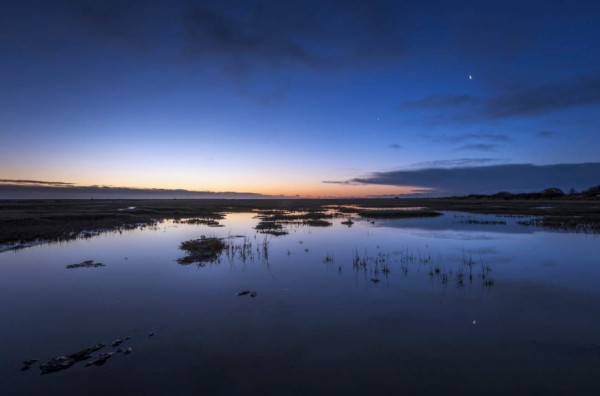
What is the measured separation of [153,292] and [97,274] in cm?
484

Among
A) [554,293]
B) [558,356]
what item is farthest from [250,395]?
[554,293]

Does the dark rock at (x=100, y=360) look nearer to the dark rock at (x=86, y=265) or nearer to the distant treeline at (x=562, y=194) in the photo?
the dark rock at (x=86, y=265)

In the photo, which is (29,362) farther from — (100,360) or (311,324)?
(311,324)

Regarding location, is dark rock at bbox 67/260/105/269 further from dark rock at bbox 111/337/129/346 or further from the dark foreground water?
dark rock at bbox 111/337/129/346

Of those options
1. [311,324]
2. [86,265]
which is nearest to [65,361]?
[311,324]

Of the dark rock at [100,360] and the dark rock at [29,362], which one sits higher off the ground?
the dark rock at [29,362]

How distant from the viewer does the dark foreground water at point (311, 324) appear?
6.67 m

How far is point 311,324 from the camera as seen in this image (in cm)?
951

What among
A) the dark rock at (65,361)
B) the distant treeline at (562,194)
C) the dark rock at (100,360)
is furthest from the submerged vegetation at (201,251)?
the distant treeline at (562,194)

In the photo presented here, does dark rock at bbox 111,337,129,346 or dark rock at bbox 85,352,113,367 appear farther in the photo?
dark rock at bbox 111,337,129,346

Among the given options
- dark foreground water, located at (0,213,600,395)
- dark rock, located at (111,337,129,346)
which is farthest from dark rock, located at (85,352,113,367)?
dark rock, located at (111,337,129,346)

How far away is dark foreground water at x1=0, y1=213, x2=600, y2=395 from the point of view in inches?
263

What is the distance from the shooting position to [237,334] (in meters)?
8.91

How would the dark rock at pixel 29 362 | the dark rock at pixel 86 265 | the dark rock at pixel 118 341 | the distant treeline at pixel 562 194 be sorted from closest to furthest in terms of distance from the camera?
the dark rock at pixel 29 362 < the dark rock at pixel 118 341 < the dark rock at pixel 86 265 < the distant treeline at pixel 562 194
